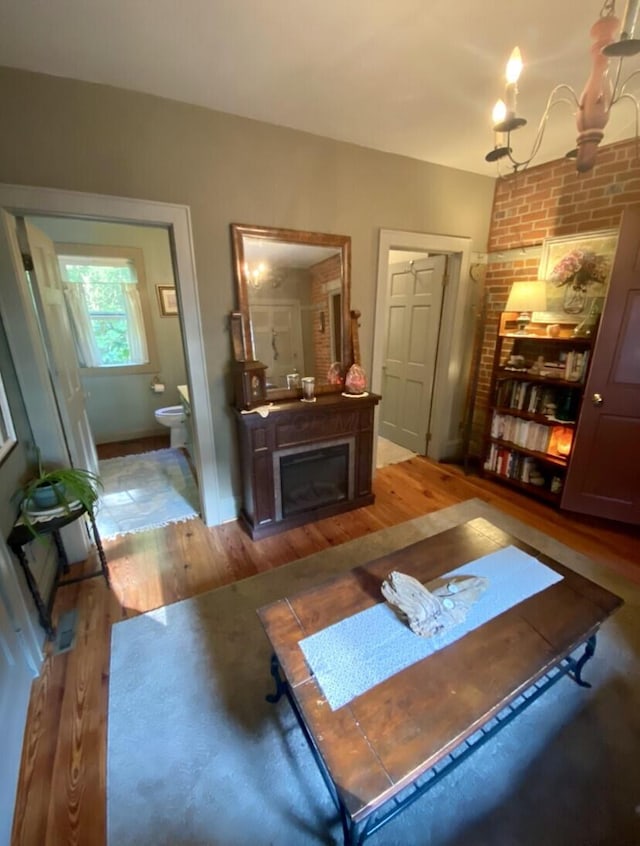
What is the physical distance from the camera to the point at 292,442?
236 centimetres

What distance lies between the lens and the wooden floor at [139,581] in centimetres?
111

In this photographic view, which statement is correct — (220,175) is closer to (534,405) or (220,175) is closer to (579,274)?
(579,274)

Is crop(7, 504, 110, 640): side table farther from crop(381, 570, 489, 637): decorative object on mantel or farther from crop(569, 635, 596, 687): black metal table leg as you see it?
crop(569, 635, 596, 687): black metal table leg

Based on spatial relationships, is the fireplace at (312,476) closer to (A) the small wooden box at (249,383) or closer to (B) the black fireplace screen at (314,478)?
(B) the black fireplace screen at (314,478)

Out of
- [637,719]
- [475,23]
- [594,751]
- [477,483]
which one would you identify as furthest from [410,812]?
[475,23]

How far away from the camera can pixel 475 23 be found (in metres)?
1.35

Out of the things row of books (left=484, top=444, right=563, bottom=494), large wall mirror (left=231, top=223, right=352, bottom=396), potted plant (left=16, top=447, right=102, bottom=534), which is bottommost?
row of books (left=484, top=444, right=563, bottom=494)

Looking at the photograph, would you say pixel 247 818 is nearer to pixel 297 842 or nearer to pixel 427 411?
pixel 297 842

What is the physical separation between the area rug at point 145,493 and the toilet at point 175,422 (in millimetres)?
177

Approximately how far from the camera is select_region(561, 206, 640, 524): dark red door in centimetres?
213

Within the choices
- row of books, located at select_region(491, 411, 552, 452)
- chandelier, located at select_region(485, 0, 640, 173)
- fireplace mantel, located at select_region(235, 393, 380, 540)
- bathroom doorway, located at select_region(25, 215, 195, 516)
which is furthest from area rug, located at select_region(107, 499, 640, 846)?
bathroom doorway, located at select_region(25, 215, 195, 516)

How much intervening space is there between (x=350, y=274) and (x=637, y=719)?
2.74 meters

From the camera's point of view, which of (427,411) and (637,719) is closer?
(637,719)

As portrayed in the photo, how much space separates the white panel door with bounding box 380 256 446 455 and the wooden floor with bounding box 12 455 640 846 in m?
0.50
